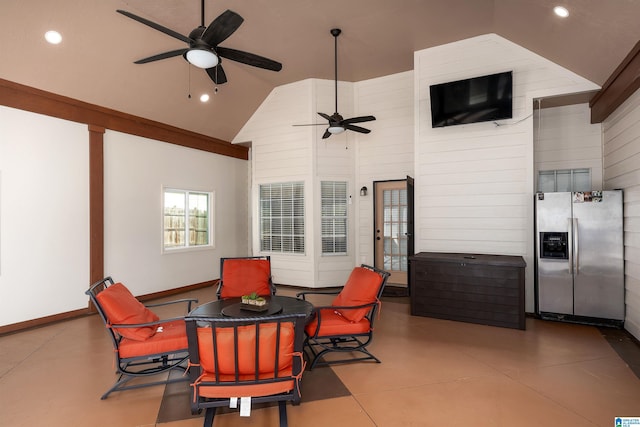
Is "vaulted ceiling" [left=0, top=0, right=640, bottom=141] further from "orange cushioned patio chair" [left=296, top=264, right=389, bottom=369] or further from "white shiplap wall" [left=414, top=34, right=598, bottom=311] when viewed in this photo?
"orange cushioned patio chair" [left=296, top=264, right=389, bottom=369]

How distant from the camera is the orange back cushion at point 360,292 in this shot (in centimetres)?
337

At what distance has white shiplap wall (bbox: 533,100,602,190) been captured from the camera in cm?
540

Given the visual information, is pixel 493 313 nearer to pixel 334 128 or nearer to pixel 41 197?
pixel 334 128

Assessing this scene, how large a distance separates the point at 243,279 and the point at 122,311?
167cm

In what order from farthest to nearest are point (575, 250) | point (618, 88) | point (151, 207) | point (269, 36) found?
point (151, 207), point (269, 36), point (575, 250), point (618, 88)

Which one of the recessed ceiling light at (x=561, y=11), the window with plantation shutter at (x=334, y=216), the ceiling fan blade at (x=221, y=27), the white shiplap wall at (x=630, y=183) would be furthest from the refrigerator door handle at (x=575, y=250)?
the ceiling fan blade at (x=221, y=27)

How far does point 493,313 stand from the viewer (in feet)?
14.9

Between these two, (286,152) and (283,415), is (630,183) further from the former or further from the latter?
(286,152)

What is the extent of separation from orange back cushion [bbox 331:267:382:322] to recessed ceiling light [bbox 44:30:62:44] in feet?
14.9

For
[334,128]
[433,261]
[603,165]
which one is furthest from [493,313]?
[334,128]

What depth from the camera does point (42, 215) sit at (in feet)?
15.6

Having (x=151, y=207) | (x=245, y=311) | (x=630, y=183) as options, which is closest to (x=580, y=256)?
(x=630, y=183)

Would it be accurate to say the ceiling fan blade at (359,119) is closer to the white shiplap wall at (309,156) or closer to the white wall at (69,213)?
the white shiplap wall at (309,156)

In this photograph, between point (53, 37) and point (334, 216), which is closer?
point (53, 37)
